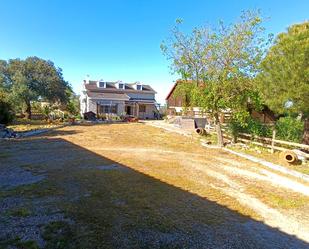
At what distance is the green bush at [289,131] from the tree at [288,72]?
275 cm

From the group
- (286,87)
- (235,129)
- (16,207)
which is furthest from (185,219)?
(235,129)

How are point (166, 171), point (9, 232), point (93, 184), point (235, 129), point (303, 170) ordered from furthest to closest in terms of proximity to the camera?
point (235, 129), point (303, 170), point (166, 171), point (93, 184), point (9, 232)

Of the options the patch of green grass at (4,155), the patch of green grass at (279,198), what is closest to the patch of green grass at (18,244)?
the patch of green grass at (279,198)

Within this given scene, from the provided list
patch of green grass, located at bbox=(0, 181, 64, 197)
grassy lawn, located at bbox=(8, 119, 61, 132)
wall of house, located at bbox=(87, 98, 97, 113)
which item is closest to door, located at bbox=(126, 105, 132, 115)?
wall of house, located at bbox=(87, 98, 97, 113)

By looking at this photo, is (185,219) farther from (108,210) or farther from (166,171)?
(166,171)

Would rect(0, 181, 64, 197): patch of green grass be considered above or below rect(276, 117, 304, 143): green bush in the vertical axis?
below

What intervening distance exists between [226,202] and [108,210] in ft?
9.36

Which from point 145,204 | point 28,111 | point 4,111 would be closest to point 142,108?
point 28,111

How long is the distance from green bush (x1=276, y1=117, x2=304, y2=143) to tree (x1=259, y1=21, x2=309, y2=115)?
9.01ft

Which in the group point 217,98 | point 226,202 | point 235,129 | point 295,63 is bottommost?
point 226,202

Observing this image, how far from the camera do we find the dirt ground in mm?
4414

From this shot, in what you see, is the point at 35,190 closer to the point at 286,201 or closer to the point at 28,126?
the point at 286,201

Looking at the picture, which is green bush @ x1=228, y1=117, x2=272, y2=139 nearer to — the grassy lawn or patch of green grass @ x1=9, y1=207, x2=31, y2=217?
patch of green grass @ x1=9, y1=207, x2=31, y2=217

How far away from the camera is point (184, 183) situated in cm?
773
